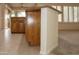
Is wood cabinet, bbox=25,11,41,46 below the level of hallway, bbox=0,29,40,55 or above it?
above

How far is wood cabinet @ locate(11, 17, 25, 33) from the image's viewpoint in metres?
4.82

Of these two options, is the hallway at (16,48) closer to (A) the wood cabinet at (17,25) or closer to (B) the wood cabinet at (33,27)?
(B) the wood cabinet at (33,27)

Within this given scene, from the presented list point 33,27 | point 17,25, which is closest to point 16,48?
point 33,27

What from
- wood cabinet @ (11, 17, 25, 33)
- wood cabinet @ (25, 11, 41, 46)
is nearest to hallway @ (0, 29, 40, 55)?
wood cabinet @ (25, 11, 41, 46)

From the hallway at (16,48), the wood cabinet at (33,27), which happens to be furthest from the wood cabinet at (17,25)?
the wood cabinet at (33,27)

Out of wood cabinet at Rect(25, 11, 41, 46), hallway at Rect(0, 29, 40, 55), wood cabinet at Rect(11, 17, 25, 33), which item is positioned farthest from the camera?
wood cabinet at Rect(11, 17, 25, 33)

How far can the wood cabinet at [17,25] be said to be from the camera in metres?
4.82

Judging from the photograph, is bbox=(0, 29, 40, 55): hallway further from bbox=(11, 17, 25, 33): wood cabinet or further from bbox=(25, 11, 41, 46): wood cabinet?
bbox=(11, 17, 25, 33): wood cabinet

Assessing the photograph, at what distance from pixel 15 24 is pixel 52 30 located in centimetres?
320

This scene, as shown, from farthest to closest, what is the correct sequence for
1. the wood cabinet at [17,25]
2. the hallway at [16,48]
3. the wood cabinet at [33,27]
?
the wood cabinet at [17,25] < the wood cabinet at [33,27] < the hallway at [16,48]

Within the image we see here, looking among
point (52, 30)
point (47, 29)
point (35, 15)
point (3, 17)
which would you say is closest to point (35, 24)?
point (35, 15)

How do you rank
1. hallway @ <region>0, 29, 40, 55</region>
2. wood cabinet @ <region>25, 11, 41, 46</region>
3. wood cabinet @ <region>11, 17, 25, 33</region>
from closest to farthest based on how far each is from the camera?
hallway @ <region>0, 29, 40, 55</region>, wood cabinet @ <region>25, 11, 41, 46</region>, wood cabinet @ <region>11, 17, 25, 33</region>

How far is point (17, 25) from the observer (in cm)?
487
